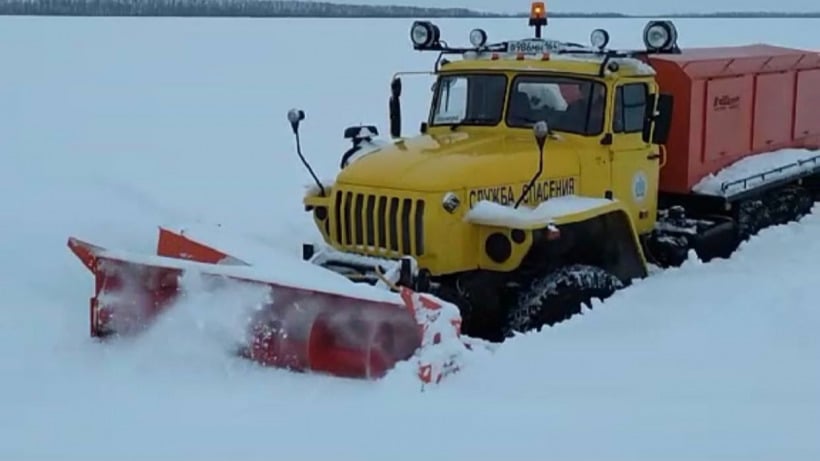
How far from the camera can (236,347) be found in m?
7.15

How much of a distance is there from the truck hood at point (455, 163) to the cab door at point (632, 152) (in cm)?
44

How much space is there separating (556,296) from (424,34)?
2.80 m

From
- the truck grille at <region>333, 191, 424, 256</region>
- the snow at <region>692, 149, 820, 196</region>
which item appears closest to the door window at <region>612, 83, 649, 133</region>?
the snow at <region>692, 149, 820, 196</region>

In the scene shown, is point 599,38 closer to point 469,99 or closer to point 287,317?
point 469,99

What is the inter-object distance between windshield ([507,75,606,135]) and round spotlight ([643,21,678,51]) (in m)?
0.87

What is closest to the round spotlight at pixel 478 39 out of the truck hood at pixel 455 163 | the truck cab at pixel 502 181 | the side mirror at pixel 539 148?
the truck cab at pixel 502 181

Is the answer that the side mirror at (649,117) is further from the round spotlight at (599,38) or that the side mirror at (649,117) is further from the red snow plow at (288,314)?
the red snow plow at (288,314)

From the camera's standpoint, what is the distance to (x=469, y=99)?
30.5 feet

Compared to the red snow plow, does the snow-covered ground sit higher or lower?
lower

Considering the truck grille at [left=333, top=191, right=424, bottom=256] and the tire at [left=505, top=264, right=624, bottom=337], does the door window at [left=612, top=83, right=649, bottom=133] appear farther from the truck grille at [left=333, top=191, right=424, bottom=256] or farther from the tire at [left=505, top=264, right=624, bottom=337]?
the truck grille at [left=333, top=191, right=424, bottom=256]

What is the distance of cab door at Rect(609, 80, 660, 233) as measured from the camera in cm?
902

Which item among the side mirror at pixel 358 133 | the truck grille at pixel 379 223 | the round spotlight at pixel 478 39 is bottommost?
the truck grille at pixel 379 223

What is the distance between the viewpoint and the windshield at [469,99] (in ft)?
29.9

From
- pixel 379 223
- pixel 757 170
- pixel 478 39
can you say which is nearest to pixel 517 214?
pixel 379 223
